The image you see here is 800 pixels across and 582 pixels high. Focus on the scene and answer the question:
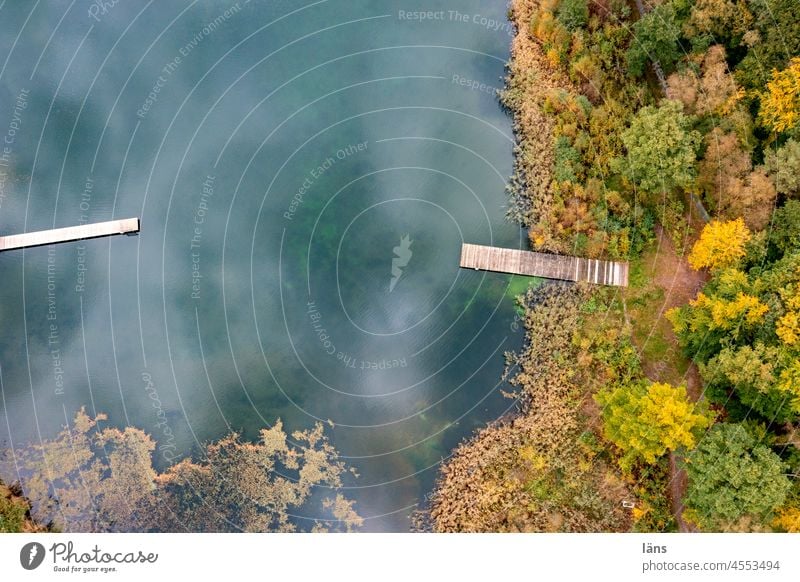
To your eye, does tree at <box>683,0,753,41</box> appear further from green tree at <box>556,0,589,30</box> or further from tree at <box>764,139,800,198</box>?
tree at <box>764,139,800,198</box>

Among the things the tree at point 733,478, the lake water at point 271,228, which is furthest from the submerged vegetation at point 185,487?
the tree at point 733,478

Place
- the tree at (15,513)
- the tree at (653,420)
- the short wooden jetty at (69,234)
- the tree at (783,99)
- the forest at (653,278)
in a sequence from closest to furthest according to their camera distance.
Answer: the tree at (783,99) → the forest at (653,278) → the tree at (653,420) → the tree at (15,513) → the short wooden jetty at (69,234)

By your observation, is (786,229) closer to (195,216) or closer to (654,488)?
(654,488)

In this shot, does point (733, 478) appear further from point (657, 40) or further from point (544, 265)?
point (657, 40)

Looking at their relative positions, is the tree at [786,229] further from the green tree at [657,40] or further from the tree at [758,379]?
the green tree at [657,40]

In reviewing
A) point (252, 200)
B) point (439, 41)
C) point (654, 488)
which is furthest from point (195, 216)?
point (654, 488)

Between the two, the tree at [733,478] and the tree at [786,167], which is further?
the tree at [786,167]
